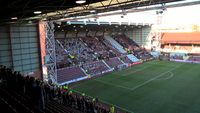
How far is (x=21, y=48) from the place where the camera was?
70.4ft

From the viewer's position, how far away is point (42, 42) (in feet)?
75.1

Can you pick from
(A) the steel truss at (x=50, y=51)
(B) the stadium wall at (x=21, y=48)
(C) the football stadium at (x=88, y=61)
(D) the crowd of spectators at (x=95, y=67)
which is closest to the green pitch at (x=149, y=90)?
(C) the football stadium at (x=88, y=61)

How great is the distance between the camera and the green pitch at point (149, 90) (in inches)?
730

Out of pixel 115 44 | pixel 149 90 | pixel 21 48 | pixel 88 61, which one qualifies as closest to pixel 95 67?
pixel 88 61

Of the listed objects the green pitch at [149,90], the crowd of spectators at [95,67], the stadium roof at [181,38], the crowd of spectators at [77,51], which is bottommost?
the green pitch at [149,90]

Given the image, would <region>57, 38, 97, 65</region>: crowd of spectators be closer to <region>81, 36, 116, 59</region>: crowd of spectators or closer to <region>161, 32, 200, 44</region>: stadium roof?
<region>81, 36, 116, 59</region>: crowd of spectators

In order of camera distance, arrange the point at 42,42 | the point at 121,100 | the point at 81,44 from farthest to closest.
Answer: the point at 81,44, the point at 42,42, the point at 121,100

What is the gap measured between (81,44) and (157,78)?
766 inches

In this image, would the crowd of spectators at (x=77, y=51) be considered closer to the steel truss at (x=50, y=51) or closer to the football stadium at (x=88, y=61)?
the football stadium at (x=88, y=61)

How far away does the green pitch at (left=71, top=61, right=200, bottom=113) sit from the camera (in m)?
18.5

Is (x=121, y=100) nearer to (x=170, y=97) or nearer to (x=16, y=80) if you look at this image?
(x=170, y=97)

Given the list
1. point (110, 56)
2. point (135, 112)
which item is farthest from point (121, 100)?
point (110, 56)

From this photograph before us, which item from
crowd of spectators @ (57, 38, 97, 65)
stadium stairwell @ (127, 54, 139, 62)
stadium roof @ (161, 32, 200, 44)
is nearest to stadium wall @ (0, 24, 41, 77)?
crowd of spectators @ (57, 38, 97, 65)

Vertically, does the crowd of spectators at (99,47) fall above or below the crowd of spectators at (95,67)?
above
